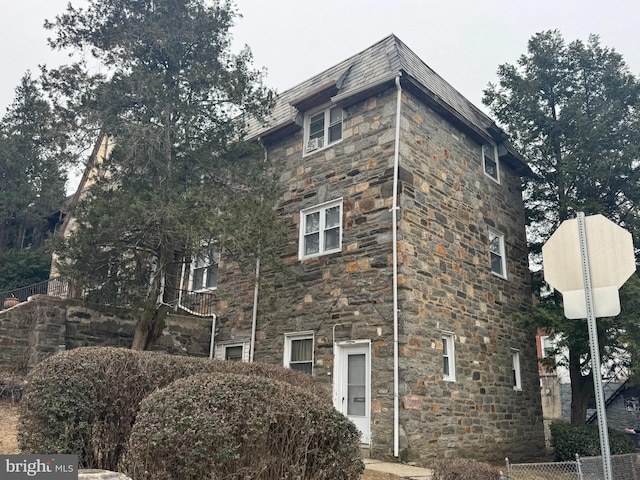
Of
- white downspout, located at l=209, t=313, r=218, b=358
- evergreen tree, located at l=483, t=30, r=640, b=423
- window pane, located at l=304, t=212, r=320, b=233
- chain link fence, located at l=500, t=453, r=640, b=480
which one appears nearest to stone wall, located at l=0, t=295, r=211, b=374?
white downspout, located at l=209, t=313, r=218, b=358

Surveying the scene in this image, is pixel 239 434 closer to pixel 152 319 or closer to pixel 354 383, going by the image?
pixel 354 383

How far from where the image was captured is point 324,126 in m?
13.1

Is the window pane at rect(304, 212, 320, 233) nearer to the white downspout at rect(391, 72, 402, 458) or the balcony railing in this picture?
the white downspout at rect(391, 72, 402, 458)

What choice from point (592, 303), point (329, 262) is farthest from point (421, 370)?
point (592, 303)

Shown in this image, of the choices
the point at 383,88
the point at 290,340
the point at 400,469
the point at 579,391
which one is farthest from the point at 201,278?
the point at 579,391

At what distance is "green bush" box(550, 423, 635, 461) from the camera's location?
38.7 feet

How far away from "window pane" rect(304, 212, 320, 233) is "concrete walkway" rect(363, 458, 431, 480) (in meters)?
5.25

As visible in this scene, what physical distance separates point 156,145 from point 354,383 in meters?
6.22

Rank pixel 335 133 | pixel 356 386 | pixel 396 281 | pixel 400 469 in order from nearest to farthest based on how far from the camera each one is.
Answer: pixel 400 469
pixel 396 281
pixel 356 386
pixel 335 133

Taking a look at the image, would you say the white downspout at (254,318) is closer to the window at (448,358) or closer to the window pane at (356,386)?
the window pane at (356,386)

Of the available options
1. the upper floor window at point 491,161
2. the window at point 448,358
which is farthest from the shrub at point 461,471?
the upper floor window at point 491,161

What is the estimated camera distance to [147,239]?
1097cm

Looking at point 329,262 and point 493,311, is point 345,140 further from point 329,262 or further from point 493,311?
point 493,311

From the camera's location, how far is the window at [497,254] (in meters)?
13.7
